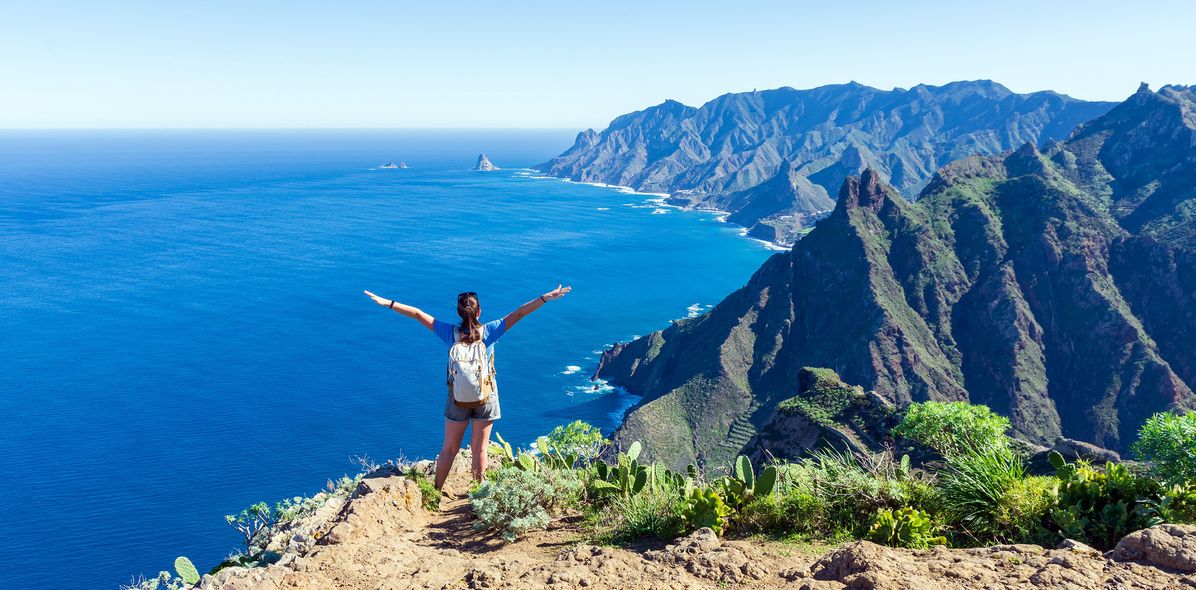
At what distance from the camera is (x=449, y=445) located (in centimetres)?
1234

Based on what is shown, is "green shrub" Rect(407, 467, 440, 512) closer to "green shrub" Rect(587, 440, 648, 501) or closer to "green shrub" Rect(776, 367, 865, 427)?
"green shrub" Rect(587, 440, 648, 501)

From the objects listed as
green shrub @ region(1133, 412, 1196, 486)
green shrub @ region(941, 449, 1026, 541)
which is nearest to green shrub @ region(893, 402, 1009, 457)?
green shrub @ region(1133, 412, 1196, 486)

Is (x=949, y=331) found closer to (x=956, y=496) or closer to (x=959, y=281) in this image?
(x=959, y=281)

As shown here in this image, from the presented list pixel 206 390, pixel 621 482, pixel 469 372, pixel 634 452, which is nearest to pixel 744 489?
pixel 621 482

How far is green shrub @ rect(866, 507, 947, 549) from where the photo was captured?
9.71 metres

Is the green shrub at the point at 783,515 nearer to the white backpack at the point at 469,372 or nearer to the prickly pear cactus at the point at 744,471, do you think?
the prickly pear cactus at the point at 744,471

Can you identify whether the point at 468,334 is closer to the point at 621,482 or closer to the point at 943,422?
the point at 621,482

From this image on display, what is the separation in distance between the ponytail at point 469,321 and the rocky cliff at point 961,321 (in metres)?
92.1

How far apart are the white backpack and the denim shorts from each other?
0.19 meters

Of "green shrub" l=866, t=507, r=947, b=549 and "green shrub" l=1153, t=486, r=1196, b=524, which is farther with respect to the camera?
"green shrub" l=866, t=507, r=947, b=549

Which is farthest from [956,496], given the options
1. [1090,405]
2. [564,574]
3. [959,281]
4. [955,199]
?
[955,199]

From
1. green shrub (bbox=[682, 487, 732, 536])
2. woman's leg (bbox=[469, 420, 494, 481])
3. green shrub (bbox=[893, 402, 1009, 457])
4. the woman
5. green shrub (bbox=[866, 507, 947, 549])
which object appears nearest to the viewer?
green shrub (bbox=[866, 507, 947, 549])

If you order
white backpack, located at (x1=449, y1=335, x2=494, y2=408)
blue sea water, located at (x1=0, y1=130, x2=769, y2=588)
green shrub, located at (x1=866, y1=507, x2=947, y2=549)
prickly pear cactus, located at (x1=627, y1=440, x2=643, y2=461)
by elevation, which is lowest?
blue sea water, located at (x1=0, y1=130, x2=769, y2=588)

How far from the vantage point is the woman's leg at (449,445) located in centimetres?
1188
